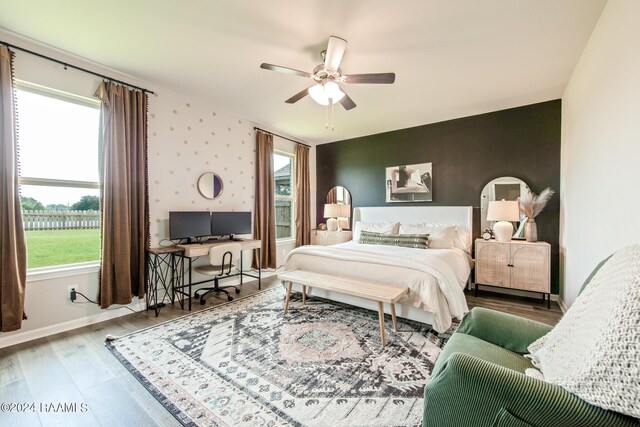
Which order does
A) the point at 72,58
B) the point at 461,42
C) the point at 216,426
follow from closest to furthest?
the point at 216,426
the point at 461,42
the point at 72,58

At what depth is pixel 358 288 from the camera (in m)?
2.62

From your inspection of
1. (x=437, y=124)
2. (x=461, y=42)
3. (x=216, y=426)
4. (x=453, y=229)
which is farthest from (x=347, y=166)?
(x=216, y=426)

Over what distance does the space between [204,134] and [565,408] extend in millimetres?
4236

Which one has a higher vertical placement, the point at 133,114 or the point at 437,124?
the point at 437,124

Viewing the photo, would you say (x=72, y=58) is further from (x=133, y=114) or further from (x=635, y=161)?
(x=635, y=161)

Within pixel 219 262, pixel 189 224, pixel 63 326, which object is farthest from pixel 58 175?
pixel 219 262

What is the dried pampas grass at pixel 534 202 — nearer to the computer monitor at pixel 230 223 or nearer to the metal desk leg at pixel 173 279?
the computer monitor at pixel 230 223

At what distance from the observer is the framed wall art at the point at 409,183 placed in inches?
180

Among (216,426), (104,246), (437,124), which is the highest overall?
(437,124)

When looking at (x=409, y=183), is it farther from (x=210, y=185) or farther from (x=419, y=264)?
(x=210, y=185)

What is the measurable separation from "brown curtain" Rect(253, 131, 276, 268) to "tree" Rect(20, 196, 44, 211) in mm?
2548

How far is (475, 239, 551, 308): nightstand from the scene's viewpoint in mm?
3359

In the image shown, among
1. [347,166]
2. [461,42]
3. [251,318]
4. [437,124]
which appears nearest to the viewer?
[461,42]

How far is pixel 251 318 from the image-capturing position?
2.95m
